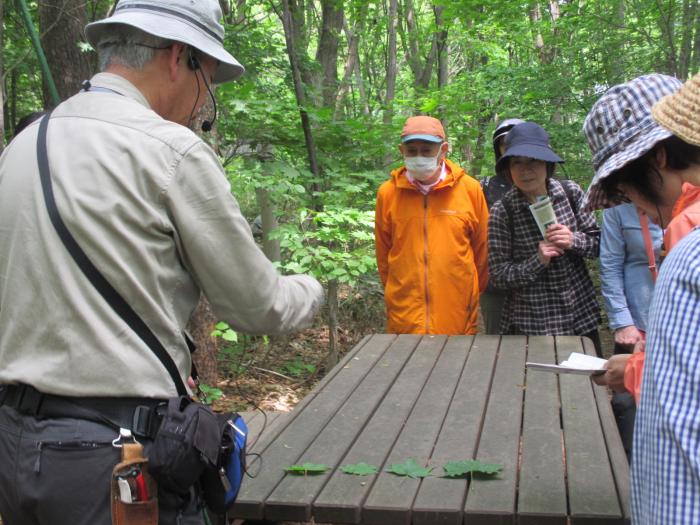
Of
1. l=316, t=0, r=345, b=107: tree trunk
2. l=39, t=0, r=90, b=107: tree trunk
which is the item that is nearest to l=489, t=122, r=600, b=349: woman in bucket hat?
l=39, t=0, r=90, b=107: tree trunk

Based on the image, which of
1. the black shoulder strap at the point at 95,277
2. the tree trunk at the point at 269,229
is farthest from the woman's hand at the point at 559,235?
the tree trunk at the point at 269,229

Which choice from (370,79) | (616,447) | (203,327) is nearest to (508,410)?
(616,447)

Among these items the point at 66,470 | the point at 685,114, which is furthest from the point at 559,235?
the point at 66,470

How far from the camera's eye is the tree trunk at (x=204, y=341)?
513cm

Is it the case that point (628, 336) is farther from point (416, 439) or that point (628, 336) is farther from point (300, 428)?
point (300, 428)

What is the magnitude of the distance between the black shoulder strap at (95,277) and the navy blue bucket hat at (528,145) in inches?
102

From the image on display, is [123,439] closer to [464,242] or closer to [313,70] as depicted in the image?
[464,242]

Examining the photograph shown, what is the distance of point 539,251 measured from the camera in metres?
3.79

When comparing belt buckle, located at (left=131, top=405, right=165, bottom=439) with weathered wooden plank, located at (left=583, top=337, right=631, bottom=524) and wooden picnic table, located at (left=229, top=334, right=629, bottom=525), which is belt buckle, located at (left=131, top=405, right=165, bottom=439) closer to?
wooden picnic table, located at (left=229, top=334, right=629, bottom=525)

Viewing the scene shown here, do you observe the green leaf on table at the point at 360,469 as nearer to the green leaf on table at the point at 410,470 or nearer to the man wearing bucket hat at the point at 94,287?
the green leaf on table at the point at 410,470

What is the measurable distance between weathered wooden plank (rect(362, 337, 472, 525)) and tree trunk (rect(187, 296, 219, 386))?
2062 millimetres

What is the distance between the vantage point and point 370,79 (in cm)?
1658

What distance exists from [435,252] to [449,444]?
1.78 meters

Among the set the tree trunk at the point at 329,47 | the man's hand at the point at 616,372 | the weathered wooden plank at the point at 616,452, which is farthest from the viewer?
the tree trunk at the point at 329,47
